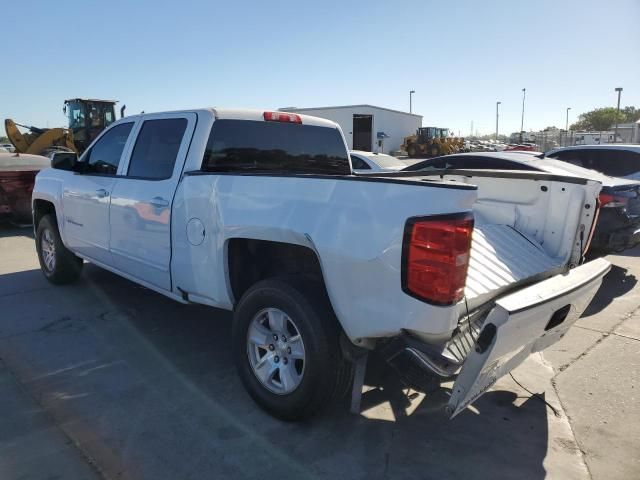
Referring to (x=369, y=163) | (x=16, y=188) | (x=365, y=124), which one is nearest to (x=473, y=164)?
(x=369, y=163)

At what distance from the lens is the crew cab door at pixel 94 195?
4.71 metres

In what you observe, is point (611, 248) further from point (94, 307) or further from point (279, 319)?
point (94, 307)

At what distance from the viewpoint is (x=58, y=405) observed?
330cm

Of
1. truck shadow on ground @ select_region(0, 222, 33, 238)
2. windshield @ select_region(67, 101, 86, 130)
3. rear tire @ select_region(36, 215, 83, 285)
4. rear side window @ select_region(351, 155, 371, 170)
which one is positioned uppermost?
windshield @ select_region(67, 101, 86, 130)

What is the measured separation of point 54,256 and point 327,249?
4562 mm

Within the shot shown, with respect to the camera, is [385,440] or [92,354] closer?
[385,440]

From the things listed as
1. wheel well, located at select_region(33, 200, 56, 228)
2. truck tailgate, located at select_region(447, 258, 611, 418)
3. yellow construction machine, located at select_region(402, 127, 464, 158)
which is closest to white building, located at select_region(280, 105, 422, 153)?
yellow construction machine, located at select_region(402, 127, 464, 158)

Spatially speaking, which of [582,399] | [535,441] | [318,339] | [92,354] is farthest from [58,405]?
[582,399]

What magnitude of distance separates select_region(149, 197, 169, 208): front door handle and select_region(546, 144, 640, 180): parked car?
7.59 metres

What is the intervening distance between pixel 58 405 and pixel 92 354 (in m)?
0.82

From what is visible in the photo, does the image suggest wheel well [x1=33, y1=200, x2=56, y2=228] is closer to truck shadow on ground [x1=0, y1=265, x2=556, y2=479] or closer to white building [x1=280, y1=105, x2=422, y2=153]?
truck shadow on ground [x1=0, y1=265, x2=556, y2=479]

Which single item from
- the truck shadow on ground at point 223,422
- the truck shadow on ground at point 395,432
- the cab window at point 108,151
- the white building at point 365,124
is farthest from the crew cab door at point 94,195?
the white building at point 365,124

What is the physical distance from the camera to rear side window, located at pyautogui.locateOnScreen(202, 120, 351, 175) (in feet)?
13.0

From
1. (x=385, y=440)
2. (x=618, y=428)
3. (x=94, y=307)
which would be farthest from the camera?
(x=94, y=307)
